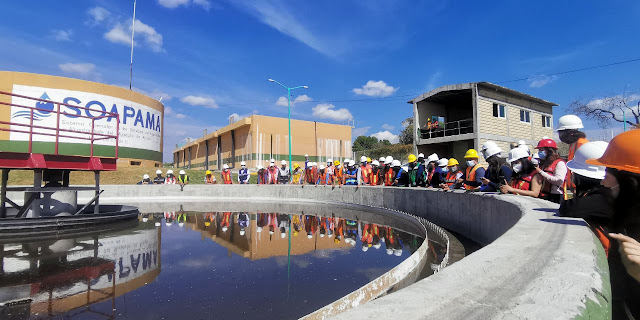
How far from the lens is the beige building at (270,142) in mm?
37844

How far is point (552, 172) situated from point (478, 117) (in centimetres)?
1510

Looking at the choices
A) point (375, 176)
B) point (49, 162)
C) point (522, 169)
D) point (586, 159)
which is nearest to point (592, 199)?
point (586, 159)

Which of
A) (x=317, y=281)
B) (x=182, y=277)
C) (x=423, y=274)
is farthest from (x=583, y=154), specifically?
(x=182, y=277)

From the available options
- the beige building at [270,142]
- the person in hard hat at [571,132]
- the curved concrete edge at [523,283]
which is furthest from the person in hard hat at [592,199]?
the beige building at [270,142]

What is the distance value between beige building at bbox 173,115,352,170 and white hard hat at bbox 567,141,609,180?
3577 centimetres

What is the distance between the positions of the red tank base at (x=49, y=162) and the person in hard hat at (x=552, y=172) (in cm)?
1155

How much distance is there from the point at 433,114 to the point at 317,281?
2074 cm

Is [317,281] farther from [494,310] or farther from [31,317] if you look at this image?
[494,310]

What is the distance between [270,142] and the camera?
127ft

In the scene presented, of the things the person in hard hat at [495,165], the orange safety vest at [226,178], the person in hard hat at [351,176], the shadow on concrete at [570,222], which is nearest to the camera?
the shadow on concrete at [570,222]

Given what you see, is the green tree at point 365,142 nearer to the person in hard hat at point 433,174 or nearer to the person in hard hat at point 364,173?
the person in hard hat at point 364,173

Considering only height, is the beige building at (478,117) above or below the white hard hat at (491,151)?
above

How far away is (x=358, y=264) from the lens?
5680mm

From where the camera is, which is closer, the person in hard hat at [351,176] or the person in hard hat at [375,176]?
the person in hard hat at [375,176]
